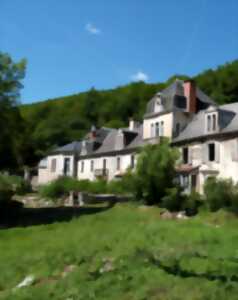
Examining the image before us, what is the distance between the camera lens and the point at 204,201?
28.2m

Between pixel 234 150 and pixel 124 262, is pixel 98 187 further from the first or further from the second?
pixel 124 262

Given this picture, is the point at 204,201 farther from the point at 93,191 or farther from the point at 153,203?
the point at 93,191

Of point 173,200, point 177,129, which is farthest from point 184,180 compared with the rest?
point 173,200

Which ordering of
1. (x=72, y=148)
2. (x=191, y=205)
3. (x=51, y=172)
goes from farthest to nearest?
(x=51, y=172)
(x=72, y=148)
(x=191, y=205)

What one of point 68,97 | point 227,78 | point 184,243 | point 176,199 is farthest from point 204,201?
point 68,97

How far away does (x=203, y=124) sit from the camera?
37.6m

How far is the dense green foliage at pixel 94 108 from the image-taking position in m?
71.6

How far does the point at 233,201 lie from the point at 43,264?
15.2 meters

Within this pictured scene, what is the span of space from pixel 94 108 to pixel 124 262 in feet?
278

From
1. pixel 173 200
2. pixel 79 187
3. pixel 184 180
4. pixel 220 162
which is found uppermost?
pixel 220 162

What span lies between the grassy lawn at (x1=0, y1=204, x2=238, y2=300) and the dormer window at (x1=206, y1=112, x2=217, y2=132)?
1463 cm

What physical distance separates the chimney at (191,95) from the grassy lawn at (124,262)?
66.0 ft

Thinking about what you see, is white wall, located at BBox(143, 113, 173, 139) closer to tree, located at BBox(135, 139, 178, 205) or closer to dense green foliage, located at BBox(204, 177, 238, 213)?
tree, located at BBox(135, 139, 178, 205)

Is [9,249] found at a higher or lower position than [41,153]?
lower
